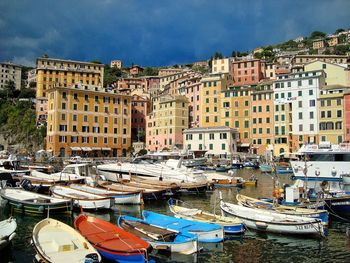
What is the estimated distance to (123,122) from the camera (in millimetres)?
76438

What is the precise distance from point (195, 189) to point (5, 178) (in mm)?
17193

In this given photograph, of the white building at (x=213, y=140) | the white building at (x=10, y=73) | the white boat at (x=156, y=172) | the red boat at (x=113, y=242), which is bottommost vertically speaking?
the red boat at (x=113, y=242)

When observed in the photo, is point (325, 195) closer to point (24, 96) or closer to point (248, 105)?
point (248, 105)

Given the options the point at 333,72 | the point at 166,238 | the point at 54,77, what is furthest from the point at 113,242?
the point at 54,77

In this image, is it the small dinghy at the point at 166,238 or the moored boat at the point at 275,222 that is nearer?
the small dinghy at the point at 166,238

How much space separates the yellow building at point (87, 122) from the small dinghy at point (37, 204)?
4489 cm

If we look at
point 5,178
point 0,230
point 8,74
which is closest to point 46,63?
point 8,74

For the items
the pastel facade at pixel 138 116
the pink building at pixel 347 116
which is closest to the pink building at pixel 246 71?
the pastel facade at pixel 138 116

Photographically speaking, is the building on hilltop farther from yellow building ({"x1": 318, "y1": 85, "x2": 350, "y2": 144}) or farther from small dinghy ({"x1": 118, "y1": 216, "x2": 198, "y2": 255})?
small dinghy ({"x1": 118, "y1": 216, "x2": 198, "y2": 255})

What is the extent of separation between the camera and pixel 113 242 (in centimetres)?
1276

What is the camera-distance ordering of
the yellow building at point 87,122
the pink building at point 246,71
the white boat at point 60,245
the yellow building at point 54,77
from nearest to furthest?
the white boat at point 60,245 < the yellow building at point 87,122 < the pink building at point 246,71 < the yellow building at point 54,77

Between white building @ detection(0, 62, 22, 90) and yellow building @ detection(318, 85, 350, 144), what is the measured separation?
122 metres

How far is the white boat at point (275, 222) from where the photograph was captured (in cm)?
1670

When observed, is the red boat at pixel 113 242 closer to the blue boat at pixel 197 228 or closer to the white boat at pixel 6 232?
the white boat at pixel 6 232
